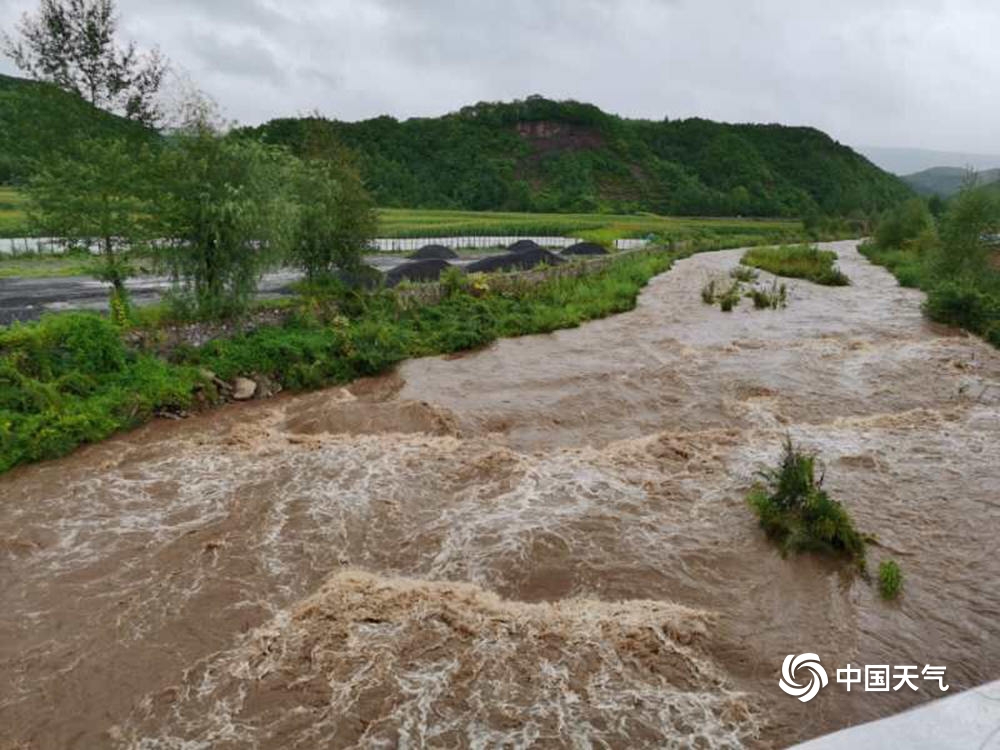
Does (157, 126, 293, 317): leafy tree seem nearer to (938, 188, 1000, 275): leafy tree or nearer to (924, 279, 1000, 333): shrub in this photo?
(924, 279, 1000, 333): shrub

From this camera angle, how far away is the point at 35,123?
43.3 feet

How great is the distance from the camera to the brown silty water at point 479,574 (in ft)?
16.9

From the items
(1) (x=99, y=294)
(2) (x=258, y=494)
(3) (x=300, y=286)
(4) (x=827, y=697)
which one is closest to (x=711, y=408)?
(4) (x=827, y=697)

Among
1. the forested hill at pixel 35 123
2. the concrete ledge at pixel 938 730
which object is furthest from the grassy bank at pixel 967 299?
the forested hill at pixel 35 123

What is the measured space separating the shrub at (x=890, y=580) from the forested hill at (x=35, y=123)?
16394mm

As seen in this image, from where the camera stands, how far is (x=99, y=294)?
18344 millimetres

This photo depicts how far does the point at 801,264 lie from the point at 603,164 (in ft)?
219

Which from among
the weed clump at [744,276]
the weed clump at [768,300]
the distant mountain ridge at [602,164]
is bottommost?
the weed clump at [768,300]

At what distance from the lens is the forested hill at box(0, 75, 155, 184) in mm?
13141

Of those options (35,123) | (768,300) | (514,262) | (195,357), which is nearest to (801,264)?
(768,300)

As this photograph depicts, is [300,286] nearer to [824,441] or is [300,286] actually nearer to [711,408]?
[711,408]

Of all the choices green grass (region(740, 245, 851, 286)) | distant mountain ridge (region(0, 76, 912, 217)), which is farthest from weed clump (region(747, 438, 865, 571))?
distant mountain ridge (region(0, 76, 912, 217))

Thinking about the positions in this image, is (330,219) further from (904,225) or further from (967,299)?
(904,225)

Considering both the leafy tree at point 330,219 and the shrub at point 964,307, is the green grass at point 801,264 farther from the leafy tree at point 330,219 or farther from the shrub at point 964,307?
the leafy tree at point 330,219
